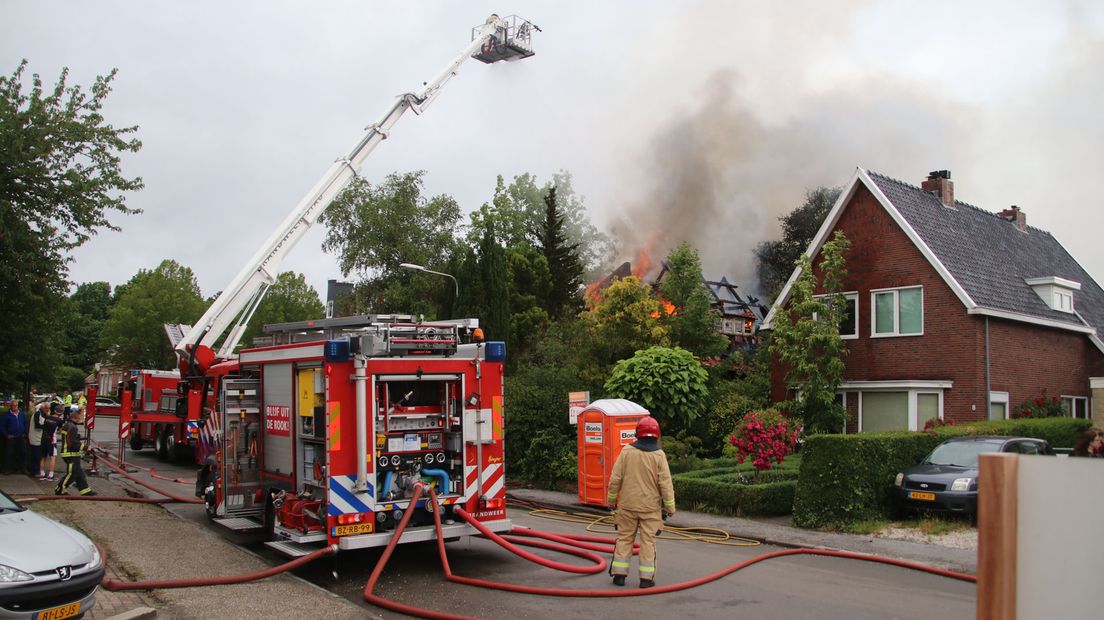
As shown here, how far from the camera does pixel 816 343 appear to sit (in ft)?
71.1

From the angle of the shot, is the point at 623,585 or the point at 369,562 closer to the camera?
the point at 623,585

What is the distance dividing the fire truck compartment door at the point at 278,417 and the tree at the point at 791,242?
36.5 m

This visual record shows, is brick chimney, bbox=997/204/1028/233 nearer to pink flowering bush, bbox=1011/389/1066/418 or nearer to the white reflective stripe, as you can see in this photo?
pink flowering bush, bbox=1011/389/1066/418

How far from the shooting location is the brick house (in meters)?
20.6

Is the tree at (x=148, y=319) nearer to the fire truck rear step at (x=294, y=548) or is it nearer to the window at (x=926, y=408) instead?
the window at (x=926, y=408)

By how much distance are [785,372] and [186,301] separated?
168 ft

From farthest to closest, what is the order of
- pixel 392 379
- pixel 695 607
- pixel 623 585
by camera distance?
pixel 392 379, pixel 623 585, pixel 695 607

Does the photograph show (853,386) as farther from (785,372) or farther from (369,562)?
(369,562)

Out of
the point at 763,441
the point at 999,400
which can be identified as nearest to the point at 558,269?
the point at 999,400

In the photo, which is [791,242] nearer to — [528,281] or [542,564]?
[528,281]

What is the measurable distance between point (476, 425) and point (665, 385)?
9.36m

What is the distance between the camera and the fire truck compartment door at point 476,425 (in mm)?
9867

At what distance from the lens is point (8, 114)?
16.2m

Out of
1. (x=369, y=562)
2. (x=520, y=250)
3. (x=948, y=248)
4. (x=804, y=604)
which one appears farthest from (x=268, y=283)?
(x=520, y=250)
